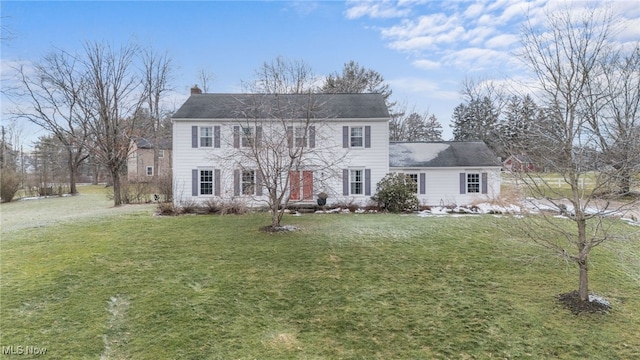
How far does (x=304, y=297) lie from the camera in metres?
6.60

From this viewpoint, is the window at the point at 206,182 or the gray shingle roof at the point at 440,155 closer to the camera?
the window at the point at 206,182

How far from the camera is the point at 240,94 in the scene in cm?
1905

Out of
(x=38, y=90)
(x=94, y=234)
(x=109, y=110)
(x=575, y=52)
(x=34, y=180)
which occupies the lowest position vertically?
(x=94, y=234)

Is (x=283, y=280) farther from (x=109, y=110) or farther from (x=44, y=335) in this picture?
(x=109, y=110)

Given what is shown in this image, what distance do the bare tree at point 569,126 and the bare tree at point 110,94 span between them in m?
19.2

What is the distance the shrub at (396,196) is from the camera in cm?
1584

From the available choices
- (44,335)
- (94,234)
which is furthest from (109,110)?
(44,335)

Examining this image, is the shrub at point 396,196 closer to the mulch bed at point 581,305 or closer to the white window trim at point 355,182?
the white window trim at point 355,182

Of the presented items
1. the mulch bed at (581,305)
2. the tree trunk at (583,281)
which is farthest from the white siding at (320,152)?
the tree trunk at (583,281)

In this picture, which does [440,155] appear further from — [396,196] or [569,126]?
[569,126]

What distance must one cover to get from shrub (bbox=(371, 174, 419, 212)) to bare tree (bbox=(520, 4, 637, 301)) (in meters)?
8.41

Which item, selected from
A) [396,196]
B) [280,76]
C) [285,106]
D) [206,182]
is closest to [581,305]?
[396,196]

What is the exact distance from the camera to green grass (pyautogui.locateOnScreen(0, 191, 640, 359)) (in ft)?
16.8

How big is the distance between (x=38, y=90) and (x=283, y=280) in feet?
80.8
